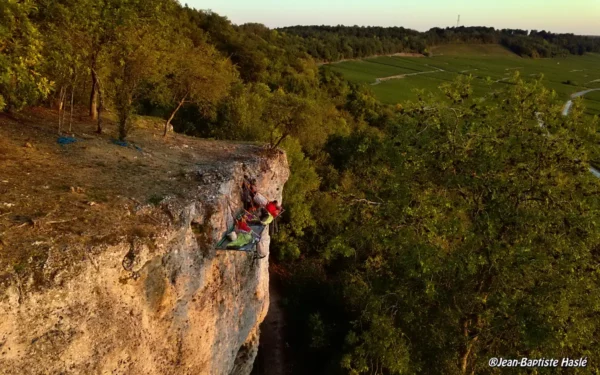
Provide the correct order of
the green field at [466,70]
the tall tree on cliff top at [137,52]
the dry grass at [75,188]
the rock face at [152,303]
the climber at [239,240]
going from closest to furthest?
the rock face at [152,303] < the dry grass at [75,188] < the climber at [239,240] < the tall tree on cliff top at [137,52] < the green field at [466,70]

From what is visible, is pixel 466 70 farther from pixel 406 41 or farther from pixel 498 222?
pixel 498 222

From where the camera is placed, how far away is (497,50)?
144m

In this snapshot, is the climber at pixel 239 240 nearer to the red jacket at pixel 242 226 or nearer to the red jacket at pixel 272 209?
the red jacket at pixel 242 226

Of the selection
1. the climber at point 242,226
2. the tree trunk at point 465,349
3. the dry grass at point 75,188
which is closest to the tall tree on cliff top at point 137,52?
Answer: the dry grass at point 75,188

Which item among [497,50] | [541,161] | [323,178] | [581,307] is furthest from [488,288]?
[497,50]

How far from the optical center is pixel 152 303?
11.2m

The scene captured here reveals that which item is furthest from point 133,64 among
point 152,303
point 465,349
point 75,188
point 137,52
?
point 465,349

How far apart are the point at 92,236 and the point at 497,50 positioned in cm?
16372

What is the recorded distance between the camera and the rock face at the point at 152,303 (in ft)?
28.2

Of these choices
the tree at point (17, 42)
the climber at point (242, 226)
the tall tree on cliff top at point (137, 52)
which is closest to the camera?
the tree at point (17, 42)

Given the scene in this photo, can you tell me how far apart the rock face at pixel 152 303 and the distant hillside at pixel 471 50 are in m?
142

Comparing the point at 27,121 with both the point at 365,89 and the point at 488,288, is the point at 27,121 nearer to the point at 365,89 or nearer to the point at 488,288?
the point at 488,288

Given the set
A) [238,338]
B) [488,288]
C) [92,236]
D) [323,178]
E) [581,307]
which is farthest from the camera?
[323,178]

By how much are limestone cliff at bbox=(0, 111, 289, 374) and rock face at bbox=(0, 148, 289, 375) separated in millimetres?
25
